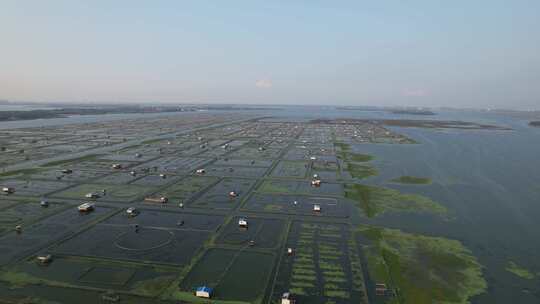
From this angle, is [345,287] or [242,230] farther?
[242,230]

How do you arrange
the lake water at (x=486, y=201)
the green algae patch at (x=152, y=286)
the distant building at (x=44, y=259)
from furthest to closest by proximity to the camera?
the lake water at (x=486, y=201) < the distant building at (x=44, y=259) < the green algae patch at (x=152, y=286)

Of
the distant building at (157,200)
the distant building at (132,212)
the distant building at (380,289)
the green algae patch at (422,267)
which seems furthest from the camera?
the distant building at (157,200)

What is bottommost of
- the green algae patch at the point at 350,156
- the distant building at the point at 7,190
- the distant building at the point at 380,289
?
the distant building at the point at 380,289

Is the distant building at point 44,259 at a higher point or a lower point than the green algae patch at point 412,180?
lower

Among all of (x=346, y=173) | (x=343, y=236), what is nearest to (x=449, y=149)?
(x=346, y=173)

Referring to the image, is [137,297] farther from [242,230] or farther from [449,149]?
[449,149]

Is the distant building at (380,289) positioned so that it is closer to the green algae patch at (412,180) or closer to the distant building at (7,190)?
the green algae patch at (412,180)

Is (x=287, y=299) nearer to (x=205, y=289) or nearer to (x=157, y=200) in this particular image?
(x=205, y=289)

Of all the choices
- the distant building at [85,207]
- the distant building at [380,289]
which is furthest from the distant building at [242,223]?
the distant building at [85,207]
